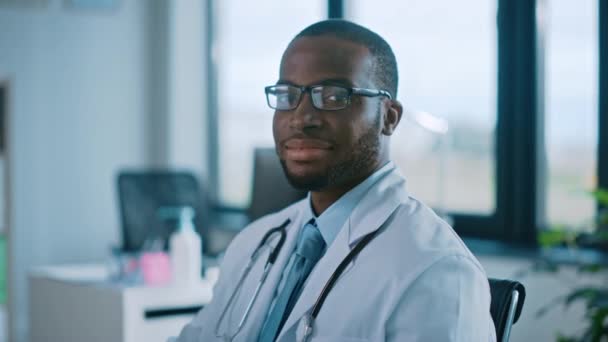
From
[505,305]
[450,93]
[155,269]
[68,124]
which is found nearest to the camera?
[505,305]

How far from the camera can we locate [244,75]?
4680 mm

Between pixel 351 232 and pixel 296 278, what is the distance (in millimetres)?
159

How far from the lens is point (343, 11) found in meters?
4.02

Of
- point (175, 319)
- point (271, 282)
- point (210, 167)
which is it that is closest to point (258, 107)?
point (210, 167)

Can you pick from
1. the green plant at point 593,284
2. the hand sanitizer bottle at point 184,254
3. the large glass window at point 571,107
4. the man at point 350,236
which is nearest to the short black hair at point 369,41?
the man at point 350,236

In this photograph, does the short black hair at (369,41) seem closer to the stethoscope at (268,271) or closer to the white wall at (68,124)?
the stethoscope at (268,271)

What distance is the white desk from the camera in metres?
2.40

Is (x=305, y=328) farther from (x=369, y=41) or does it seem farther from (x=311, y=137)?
(x=369, y=41)

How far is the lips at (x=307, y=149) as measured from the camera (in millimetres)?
1362

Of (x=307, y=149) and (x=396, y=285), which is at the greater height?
(x=307, y=149)

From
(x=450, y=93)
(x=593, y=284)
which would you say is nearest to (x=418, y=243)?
(x=593, y=284)

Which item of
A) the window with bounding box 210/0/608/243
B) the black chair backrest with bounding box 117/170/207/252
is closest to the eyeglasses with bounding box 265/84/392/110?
the window with bounding box 210/0/608/243

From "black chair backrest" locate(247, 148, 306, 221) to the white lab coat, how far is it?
1097mm

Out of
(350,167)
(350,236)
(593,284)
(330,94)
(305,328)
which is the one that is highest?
(330,94)
